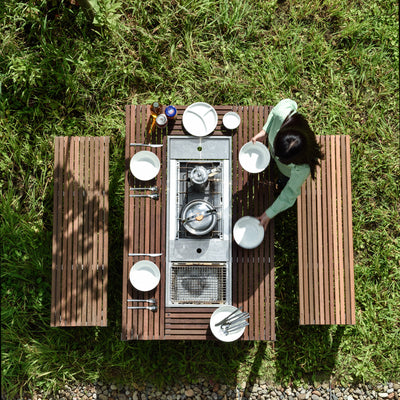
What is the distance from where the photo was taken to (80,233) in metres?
3.86

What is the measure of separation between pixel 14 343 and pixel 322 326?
11.6ft

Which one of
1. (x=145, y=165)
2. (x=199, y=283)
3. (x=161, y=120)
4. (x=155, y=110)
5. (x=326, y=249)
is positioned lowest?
(x=199, y=283)

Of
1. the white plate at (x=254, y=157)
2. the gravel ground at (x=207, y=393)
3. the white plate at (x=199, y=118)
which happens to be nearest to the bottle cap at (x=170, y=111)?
the white plate at (x=199, y=118)

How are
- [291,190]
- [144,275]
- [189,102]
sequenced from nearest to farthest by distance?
1. [291,190]
2. [144,275]
3. [189,102]

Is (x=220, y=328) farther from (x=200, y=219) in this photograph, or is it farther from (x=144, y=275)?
(x=200, y=219)

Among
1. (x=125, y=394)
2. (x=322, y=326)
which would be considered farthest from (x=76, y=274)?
(x=322, y=326)

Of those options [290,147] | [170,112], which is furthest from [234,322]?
[170,112]

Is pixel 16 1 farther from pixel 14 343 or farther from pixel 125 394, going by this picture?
pixel 125 394

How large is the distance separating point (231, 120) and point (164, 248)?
141 cm

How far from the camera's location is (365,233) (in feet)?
15.0

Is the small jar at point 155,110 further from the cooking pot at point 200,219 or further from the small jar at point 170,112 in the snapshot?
the cooking pot at point 200,219

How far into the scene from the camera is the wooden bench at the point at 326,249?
12.6ft

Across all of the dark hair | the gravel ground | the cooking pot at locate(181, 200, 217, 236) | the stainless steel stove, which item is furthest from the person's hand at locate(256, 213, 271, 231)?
the gravel ground

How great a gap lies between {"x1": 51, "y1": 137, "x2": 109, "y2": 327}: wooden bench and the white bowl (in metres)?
1.26
